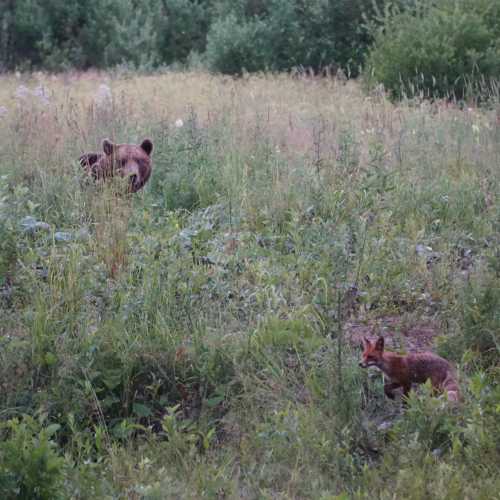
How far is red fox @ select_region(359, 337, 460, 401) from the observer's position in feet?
13.8

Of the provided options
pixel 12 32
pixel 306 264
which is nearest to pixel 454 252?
pixel 306 264

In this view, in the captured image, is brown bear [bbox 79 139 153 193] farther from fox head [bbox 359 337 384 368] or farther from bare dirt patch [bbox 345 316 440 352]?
fox head [bbox 359 337 384 368]

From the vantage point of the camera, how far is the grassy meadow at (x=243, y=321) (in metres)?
3.77

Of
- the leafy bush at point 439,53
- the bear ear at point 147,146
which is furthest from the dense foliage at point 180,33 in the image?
the bear ear at point 147,146

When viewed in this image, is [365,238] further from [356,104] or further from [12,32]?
[12,32]

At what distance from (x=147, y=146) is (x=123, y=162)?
1.16 ft

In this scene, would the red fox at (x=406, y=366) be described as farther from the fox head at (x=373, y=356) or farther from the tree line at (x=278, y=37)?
the tree line at (x=278, y=37)

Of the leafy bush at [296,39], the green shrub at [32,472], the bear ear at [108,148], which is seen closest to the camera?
the green shrub at [32,472]

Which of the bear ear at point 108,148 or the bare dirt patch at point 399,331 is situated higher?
the bear ear at point 108,148

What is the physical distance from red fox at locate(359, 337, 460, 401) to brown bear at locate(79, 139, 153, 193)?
2853 millimetres

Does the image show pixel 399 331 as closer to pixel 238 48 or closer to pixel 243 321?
pixel 243 321

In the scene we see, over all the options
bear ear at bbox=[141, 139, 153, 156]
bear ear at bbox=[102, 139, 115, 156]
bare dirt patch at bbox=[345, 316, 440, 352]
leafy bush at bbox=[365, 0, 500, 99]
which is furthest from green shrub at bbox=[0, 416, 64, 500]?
leafy bush at bbox=[365, 0, 500, 99]

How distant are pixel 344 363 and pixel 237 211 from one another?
8.09 feet

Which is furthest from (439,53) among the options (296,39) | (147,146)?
(147,146)
